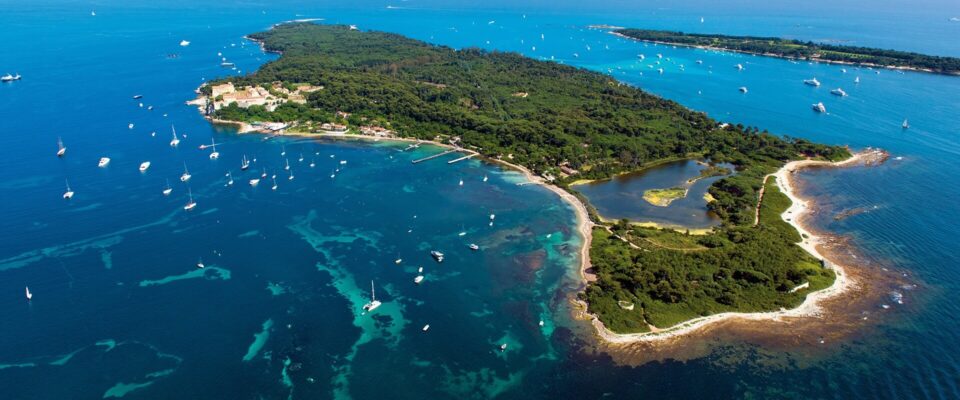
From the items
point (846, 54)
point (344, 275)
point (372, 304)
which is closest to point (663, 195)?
point (372, 304)

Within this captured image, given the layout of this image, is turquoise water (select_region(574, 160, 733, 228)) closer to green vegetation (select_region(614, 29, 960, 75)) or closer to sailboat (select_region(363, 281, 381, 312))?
sailboat (select_region(363, 281, 381, 312))

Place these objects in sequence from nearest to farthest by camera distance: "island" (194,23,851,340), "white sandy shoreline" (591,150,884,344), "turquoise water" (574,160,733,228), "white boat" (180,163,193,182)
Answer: "white sandy shoreline" (591,150,884,344), "island" (194,23,851,340), "turquoise water" (574,160,733,228), "white boat" (180,163,193,182)

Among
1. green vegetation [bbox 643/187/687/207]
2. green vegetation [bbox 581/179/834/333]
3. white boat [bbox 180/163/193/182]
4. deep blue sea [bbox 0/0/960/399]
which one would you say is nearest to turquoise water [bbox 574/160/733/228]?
green vegetation [bbox 643/187/687/207]

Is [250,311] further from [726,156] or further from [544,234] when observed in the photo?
[726,156]

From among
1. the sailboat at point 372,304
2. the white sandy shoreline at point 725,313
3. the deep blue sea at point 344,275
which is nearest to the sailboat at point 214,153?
the deep blue sea at point 344,275

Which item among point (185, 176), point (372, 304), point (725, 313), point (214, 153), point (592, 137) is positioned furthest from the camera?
point (592, 137)

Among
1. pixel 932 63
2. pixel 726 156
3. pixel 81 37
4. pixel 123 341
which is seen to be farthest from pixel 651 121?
pixel 81 37

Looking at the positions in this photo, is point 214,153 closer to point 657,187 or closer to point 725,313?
point 657,187
